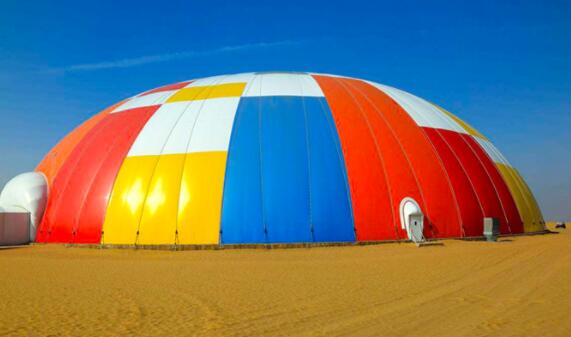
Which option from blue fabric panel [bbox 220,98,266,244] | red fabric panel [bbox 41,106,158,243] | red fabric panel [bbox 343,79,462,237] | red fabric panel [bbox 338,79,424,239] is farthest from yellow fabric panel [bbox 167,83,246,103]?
red fabric panel [bbox 343,79,462,237]

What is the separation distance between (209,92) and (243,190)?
8.64 meters

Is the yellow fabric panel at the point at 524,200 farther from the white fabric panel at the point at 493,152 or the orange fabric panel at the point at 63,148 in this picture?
the orange fabric panel at the point at 63,148

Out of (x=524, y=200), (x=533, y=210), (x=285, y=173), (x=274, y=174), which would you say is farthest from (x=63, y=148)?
(x=533, y=210)

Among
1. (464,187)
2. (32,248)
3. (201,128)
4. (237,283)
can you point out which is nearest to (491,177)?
(464,187)

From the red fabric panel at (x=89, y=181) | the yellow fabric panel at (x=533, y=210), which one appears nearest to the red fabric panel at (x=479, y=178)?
the yellow fabric panel at (x=533, y=210)

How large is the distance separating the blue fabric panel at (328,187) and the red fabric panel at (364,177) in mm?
350

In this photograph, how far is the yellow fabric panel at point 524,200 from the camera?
25281 millimetres

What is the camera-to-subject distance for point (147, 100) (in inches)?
1074

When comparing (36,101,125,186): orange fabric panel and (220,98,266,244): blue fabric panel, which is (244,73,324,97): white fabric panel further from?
(36,101,125,186): orange fabric panel

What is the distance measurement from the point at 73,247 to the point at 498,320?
20000 millimetres

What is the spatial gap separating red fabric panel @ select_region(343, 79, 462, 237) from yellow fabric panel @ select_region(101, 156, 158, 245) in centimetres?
1241

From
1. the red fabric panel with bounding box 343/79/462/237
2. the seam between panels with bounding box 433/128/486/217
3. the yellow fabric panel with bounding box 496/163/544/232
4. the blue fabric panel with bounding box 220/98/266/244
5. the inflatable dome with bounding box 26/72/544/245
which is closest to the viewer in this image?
the blue fabric panel with bounding box 220/98/266/244

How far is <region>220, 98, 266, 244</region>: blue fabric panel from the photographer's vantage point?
61.9 ft

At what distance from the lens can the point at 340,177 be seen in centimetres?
2022
